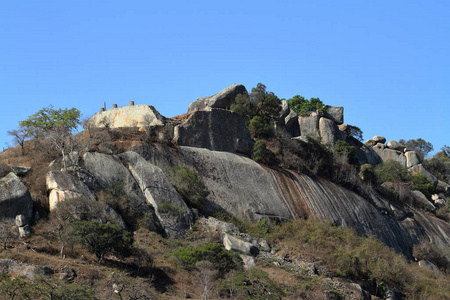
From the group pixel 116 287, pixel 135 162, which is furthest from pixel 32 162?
pixel 116 287

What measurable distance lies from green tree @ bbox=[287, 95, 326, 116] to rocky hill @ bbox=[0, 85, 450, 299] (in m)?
4.16

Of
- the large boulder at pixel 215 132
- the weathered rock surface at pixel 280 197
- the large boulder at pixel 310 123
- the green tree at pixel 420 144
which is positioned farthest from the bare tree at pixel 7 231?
the green tree at pixel 420 144

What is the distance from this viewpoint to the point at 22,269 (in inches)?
1181

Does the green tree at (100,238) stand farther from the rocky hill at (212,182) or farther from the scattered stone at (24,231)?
the rocky hill at (212,182)

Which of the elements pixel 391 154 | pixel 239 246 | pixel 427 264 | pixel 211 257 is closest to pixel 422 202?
pixel 391 154

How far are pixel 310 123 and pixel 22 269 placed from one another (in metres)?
39.7

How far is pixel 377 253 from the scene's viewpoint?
1633 inches

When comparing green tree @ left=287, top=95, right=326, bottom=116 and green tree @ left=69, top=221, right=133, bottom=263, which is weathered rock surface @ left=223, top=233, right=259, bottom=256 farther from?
green tree @ left=287, top=95, right=326, bottom=116

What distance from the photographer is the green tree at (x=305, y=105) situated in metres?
67.8

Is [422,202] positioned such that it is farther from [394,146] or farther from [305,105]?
[305,105]

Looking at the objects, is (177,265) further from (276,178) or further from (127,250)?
(276,178)

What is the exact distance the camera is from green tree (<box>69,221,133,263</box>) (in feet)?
110

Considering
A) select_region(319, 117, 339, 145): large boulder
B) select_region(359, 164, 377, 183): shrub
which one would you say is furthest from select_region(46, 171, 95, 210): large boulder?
select_region(319, 117, 339, 145): large boulder

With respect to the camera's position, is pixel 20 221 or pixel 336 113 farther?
pixel 336 113
